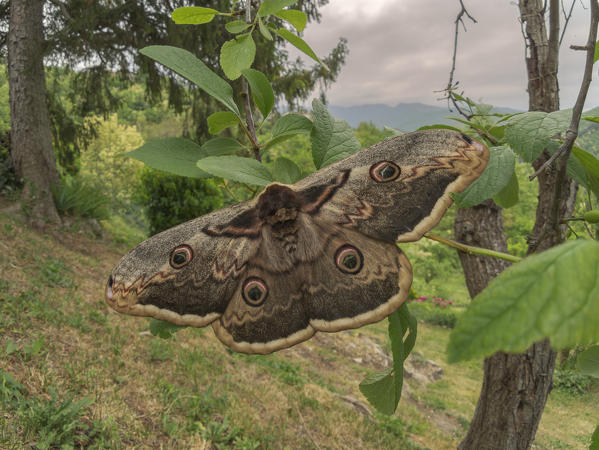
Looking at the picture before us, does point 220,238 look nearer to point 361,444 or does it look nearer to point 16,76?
point 361,444

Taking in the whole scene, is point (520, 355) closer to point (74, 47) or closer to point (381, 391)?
point (381, 391)

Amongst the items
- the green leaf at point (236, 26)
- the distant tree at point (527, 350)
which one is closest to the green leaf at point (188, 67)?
the green leaf at point (236, 26)

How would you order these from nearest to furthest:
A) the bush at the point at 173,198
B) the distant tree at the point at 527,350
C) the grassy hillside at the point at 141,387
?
the distant tree at the point at 527,350 < the grassy hillside at the point at 141,387 < the bush at the point at 173,198

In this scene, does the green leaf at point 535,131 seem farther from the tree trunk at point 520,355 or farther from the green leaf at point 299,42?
the tree trunk at point 520,355

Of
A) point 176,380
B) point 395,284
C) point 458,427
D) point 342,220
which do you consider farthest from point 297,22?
point 458,427

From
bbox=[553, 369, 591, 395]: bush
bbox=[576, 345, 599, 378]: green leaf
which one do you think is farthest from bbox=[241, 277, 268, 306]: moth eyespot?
bbox=[553, 369, 591, 395]: bush

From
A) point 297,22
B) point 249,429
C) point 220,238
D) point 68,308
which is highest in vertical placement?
point 297,22
